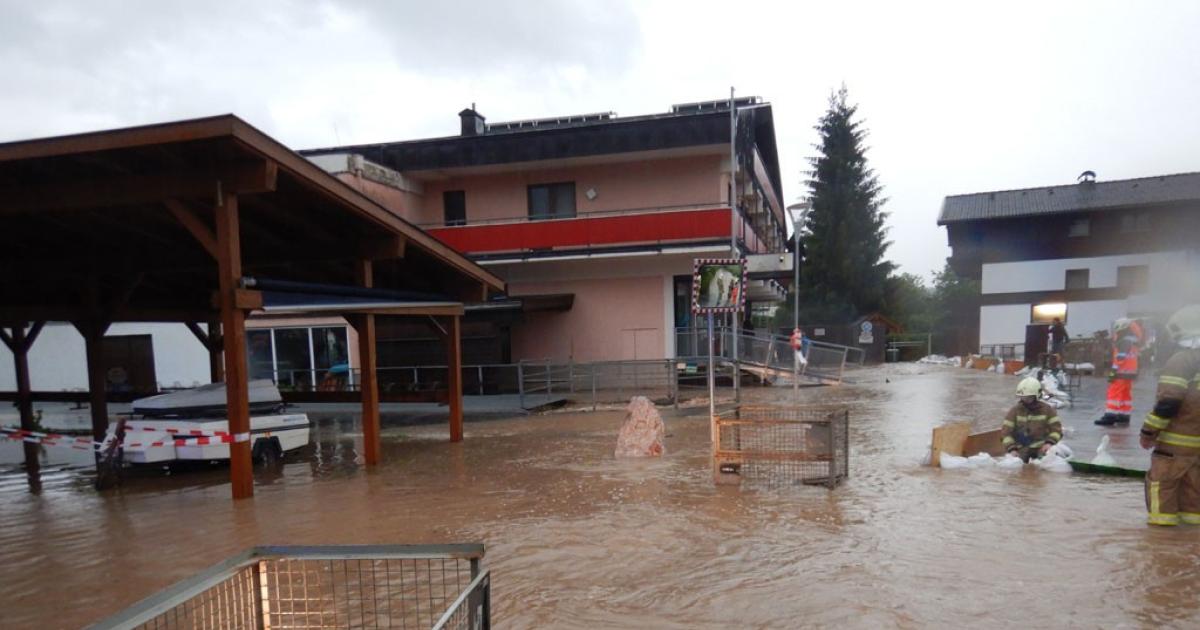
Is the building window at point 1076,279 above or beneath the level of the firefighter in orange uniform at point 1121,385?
above

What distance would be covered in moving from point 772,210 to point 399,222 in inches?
1004

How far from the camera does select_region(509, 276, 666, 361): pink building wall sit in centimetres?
1930

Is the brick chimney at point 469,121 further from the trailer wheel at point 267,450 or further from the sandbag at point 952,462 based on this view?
the sandbag at point 952,462

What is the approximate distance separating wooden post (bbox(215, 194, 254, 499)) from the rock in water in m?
5.20

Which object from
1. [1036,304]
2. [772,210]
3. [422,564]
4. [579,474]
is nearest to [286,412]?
[579,474]

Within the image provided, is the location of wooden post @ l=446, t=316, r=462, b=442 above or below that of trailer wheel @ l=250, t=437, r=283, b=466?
above

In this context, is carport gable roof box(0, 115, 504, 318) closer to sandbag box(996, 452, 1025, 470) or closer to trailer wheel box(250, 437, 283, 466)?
trailer wheel box(250, 437, 283, 466)

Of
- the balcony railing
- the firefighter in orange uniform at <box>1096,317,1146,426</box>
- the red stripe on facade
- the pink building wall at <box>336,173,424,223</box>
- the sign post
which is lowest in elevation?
the firefighter in orange uniform at <box>1096,317,1146,426</box>

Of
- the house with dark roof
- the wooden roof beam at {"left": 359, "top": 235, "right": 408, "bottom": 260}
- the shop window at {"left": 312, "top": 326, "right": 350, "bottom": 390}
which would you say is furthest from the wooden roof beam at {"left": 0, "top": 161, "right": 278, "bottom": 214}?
the house with dark roof

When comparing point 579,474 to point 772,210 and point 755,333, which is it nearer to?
point 755,333

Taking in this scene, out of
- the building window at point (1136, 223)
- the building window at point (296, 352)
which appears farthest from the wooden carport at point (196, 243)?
the building window at point (1136, 223)

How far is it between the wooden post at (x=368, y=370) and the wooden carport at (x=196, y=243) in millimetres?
23

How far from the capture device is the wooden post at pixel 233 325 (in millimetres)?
7672

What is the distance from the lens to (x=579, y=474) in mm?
8867
